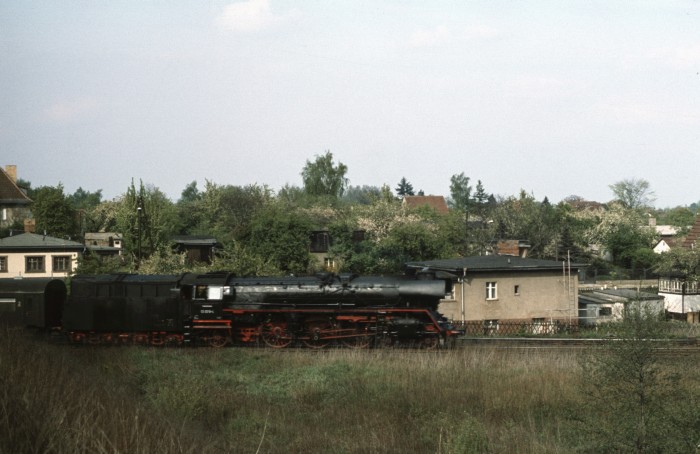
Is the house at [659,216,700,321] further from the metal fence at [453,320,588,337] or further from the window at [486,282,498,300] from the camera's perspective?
the metal fence at [453,320,588,337]

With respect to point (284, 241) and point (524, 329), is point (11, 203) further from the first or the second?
point (524, 329)

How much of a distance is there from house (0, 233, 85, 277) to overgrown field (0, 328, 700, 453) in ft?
104

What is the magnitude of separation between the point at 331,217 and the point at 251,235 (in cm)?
4454

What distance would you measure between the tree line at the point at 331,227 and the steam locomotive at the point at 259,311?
656 inches

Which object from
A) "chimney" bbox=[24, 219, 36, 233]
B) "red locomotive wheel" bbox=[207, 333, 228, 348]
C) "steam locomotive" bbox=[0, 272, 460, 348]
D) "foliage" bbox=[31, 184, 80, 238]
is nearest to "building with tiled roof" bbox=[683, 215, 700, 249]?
"steam locomotive" bbox=[0, 272, 460, 348]

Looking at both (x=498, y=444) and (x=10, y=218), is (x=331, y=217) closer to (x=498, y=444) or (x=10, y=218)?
(x=10, y=218)

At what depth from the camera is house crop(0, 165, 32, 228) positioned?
7341cm

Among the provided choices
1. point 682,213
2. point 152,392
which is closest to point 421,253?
point 152,392

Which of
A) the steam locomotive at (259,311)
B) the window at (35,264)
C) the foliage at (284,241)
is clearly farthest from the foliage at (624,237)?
the steam locomotive at (259,311)

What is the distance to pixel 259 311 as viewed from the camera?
88.3ft

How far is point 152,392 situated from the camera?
19.4 metres

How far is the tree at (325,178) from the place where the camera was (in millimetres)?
128750

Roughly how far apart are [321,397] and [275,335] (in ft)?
24.9

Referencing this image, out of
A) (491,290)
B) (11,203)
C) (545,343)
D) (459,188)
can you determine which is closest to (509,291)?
(491,290)
